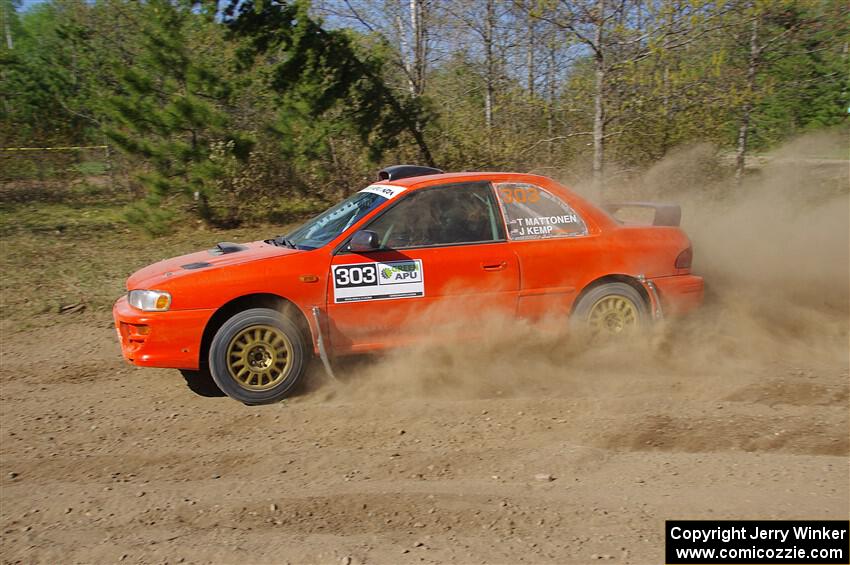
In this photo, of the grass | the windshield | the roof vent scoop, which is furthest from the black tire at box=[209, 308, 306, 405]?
the grass

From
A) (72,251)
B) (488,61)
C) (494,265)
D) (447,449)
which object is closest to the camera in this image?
(447,449)

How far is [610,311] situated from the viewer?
644 centimetres

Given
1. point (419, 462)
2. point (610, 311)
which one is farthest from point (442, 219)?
point (419, 462)

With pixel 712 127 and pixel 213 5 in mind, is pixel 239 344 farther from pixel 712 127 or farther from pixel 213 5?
pixel 712 127

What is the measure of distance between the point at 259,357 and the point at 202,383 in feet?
2.95

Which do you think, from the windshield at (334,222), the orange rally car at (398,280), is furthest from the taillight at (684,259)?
the windshield at (334,222)

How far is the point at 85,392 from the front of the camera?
6277 millimetres

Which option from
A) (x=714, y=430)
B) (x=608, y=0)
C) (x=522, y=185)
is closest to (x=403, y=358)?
(x=522, y=185)

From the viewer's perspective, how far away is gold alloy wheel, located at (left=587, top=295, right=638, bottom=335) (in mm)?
6402

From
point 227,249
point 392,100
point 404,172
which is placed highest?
point 392,100

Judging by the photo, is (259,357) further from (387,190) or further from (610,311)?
(610,311)

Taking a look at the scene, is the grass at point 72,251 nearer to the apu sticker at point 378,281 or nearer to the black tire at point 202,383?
the black tire at point 202,383

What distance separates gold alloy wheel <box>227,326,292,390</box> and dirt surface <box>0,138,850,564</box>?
225 millimetres

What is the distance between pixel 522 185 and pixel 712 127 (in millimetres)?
9176
